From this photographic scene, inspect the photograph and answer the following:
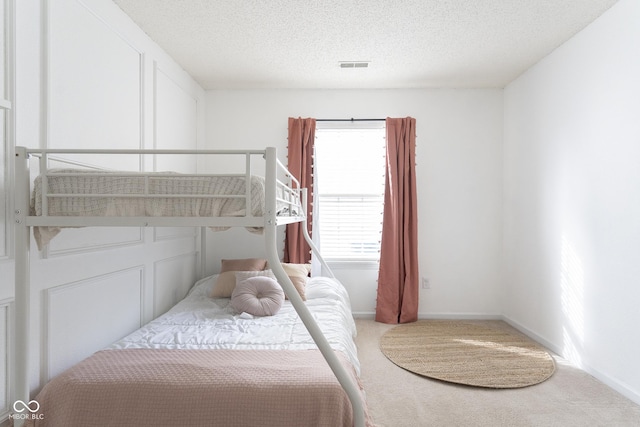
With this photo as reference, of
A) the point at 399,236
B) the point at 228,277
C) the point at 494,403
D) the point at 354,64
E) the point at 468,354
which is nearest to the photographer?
the point at 494,403

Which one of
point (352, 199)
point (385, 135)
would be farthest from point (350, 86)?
point (352, 199)

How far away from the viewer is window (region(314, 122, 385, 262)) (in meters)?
3.80

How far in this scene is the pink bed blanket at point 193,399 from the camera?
1442mm

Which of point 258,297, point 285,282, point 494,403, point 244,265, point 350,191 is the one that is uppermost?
point 350,191

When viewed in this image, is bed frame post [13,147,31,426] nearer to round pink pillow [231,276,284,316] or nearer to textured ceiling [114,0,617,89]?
round pink pillow [231,276,284,316]

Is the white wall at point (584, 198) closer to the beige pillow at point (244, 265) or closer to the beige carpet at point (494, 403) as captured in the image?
the beige carpet at point (494, 403)

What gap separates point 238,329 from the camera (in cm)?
221

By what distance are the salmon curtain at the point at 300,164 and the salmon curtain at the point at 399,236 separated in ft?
2.50

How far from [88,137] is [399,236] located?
2715 millimetres

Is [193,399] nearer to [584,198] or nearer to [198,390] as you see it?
[198,390]

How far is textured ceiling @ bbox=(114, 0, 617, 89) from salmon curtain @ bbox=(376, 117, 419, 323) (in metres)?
0.64

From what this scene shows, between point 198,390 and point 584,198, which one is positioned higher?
point 584,198

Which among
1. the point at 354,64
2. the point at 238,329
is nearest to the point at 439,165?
the point at 354,64

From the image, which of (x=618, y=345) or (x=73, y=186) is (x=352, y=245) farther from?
(x=73, y=186)
